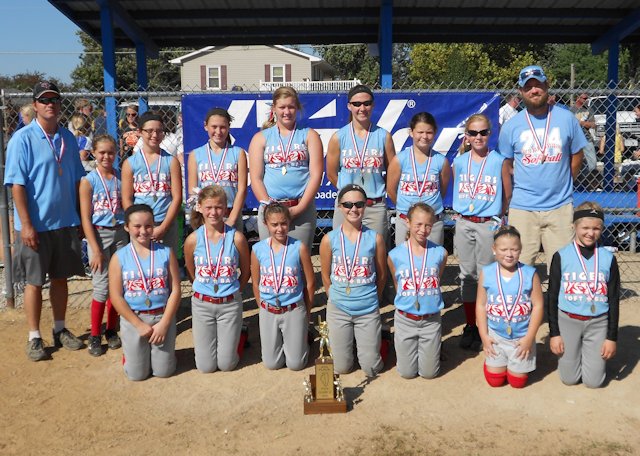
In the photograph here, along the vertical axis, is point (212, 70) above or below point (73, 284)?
above

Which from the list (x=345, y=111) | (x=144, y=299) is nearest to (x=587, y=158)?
(x=345, y=111)

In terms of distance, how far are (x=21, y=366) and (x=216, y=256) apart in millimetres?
1725

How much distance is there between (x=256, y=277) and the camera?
14.6ft

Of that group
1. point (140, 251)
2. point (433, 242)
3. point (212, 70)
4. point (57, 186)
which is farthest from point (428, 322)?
point (212, 70)

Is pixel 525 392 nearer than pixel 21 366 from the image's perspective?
Yes

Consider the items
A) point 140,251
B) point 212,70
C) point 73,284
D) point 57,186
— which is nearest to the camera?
point 140,251

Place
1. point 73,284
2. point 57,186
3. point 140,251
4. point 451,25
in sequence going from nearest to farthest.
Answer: point 140,251, point 57,186, point 73,284, point 451,25

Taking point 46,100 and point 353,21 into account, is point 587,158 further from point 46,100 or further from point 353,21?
point 46,100

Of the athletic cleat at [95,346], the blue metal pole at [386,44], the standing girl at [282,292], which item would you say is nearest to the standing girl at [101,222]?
the athletic cleat at [95,346]

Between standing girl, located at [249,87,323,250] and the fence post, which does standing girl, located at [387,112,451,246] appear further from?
the fence post

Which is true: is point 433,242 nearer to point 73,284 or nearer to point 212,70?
point 73,284

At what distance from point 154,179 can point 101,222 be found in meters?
0.55

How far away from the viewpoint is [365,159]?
4.74 meters

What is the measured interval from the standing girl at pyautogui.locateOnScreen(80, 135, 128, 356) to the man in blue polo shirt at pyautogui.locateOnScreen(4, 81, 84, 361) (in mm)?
146
